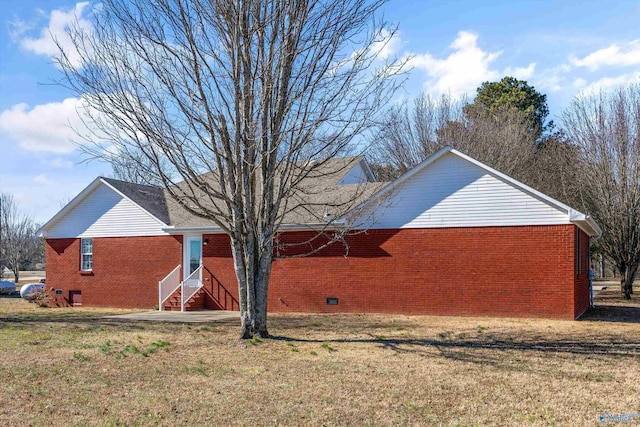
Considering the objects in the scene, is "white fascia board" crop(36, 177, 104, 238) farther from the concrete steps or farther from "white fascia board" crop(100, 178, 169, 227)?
the concrete steps

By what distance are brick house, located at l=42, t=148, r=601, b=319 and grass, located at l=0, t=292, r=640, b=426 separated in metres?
2.48

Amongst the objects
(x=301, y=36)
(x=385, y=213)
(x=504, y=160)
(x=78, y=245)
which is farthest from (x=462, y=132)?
(x=301, y=36)

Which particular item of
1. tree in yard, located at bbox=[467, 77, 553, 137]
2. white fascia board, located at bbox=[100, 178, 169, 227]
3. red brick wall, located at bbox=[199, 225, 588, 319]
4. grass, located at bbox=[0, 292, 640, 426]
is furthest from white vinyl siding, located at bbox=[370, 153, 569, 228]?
tree in yard, located at bbox=[467, 77, 553, 137]

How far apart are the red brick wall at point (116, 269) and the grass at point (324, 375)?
25.8ft

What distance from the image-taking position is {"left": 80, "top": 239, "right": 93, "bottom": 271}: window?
25281mm

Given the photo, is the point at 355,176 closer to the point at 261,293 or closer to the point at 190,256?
the point at 190,256

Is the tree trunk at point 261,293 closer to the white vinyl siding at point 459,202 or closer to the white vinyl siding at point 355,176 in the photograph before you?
the white vinyl siding at point 459,202

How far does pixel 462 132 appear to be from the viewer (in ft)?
114

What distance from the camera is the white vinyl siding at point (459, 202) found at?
17594 mm

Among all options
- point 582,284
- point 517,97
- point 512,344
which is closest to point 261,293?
point 512,344

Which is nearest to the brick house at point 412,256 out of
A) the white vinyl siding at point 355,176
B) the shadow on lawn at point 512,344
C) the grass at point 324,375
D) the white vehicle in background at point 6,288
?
the grass at point 324,375

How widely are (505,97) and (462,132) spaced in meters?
12.1

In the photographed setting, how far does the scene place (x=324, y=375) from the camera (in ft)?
30.7

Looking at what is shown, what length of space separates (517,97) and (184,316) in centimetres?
3407
